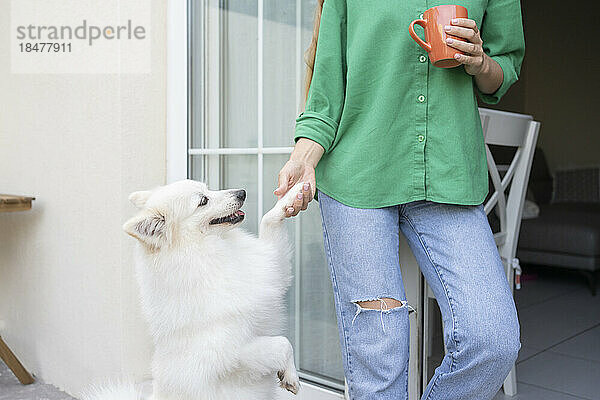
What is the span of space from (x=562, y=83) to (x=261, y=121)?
5439 millimetres

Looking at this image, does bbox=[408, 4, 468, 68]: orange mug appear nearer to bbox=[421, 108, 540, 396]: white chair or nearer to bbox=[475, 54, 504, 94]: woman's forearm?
bbox=[475, 54, 504, 94]: woman's forearm

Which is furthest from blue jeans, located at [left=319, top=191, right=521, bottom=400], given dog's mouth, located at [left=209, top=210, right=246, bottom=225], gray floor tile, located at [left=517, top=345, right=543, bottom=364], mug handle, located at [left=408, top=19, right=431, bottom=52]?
gray floor tile, located at [left=517, top=345, right=543, bottom=364]

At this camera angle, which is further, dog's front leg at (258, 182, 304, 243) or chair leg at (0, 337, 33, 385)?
chair leg at (0, 337, 33, 385)

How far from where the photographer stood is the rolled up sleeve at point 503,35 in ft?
4.36

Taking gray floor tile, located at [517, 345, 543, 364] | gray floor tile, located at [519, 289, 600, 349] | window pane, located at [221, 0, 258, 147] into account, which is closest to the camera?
window pane, located at [221, 0, 258, 147]

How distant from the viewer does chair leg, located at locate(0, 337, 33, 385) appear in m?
2.60

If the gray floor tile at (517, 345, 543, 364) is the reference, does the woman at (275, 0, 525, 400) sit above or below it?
above

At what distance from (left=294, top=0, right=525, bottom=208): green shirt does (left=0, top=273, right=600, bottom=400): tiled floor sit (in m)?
1.25

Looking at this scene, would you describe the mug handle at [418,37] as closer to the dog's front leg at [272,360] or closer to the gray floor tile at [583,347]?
the dog's front leg at [272,360]

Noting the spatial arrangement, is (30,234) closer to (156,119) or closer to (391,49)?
(156,119)

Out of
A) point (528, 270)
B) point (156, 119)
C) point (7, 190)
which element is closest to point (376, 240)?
point (156, 119)

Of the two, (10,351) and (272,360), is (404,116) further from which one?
(10,351)

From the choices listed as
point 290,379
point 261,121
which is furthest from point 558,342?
point 290,379

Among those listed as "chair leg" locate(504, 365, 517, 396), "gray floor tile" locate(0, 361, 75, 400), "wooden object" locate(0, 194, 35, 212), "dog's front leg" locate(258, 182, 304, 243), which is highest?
"dog's front leg" locate(258, 182, 304, 243)
